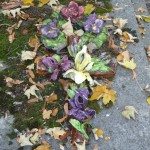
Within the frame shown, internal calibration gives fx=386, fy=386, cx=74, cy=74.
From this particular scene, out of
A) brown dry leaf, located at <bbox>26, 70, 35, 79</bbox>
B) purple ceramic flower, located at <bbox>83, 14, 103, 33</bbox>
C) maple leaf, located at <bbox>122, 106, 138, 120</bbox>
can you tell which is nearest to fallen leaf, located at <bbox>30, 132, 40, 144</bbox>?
brown dry leaf, located at <bbox>26, 70, 35, 79</bbox>

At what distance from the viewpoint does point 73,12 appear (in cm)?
403

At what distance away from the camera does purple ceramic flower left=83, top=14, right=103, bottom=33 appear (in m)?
3.95

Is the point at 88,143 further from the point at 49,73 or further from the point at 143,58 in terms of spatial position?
the point at 143,58

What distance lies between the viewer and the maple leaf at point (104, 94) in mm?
3439

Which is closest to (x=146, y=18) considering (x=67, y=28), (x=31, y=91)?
(x=67, y=28)

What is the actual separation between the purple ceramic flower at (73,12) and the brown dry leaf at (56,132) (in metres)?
1.30

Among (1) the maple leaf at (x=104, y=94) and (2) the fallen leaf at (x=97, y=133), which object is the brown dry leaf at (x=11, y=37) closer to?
(1) the maple leaf at (x=104, y=94)

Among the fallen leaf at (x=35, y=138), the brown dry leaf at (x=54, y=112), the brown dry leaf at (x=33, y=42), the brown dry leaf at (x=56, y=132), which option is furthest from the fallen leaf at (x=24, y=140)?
the brown dry leaf at (x=33, y=42)

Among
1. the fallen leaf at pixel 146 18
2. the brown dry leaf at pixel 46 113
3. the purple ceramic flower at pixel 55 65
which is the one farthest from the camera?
the fallen leaf at pixel 146 18

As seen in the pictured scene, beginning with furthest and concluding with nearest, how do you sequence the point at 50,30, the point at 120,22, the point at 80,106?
the point at 120,22, the point at 50,30, the point at 80,106

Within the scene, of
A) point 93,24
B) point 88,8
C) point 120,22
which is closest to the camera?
point 93,24

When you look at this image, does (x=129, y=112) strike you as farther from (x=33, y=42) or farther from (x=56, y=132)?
(x=33, y=42)

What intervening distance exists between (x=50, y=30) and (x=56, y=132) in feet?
3.70

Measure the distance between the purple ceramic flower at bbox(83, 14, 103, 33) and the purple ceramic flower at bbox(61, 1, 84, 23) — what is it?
0.11m
